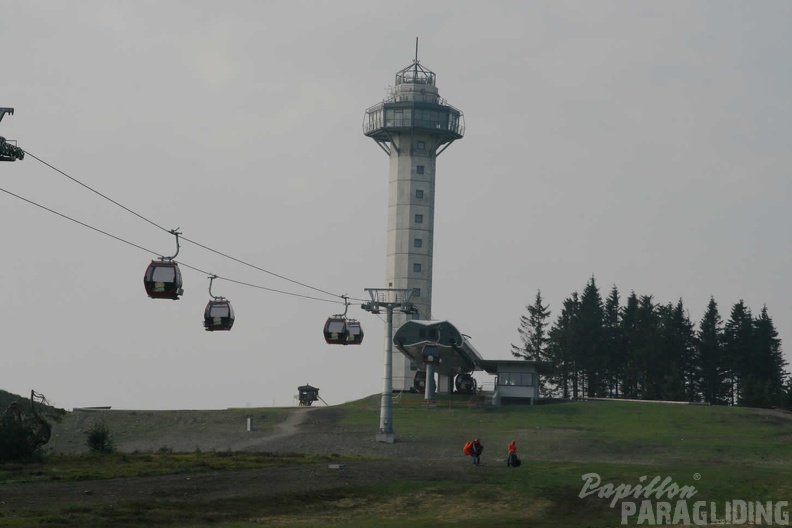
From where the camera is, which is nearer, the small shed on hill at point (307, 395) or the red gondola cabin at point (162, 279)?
Result: the red gondola cabin at point (162, 279)

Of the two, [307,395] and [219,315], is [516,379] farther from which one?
[219,315]

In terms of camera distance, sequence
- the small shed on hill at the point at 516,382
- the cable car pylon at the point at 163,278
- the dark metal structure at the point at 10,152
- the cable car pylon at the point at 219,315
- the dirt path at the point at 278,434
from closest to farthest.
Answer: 1. the dark metal structure at the point at 10,152
2. the cable car pylon at the point at 163,278
3. the cable car pylon at the point at 219,315
4. the dirt path at the point at 278,434
5. the small shed on hill at the point at 516,382

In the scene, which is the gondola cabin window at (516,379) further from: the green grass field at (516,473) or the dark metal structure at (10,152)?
the dark metal structure at (10,152)

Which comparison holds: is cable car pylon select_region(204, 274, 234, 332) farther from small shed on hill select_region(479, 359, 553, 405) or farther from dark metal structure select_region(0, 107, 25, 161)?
small shed on hill select_region(479, 359, 553, 405)

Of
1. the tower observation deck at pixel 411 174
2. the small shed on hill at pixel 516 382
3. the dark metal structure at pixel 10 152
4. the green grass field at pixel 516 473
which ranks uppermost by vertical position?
the tower observation deck at pixel 411 174

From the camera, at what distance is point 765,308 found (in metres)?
129

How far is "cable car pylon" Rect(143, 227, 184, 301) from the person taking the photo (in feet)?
157

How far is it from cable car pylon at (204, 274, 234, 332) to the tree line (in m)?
71.2

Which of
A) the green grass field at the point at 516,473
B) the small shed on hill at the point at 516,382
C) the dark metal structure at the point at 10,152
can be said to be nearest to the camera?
the dark metal structure at the point at 10,152

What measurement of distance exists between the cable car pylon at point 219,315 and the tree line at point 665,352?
234 ft

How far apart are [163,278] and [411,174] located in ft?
258

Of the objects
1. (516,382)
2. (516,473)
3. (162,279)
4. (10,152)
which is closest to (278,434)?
(516,382)

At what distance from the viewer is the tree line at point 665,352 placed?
12494cm

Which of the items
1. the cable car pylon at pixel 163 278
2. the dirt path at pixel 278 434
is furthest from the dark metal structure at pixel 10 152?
the dirt path at pixel 278 434
